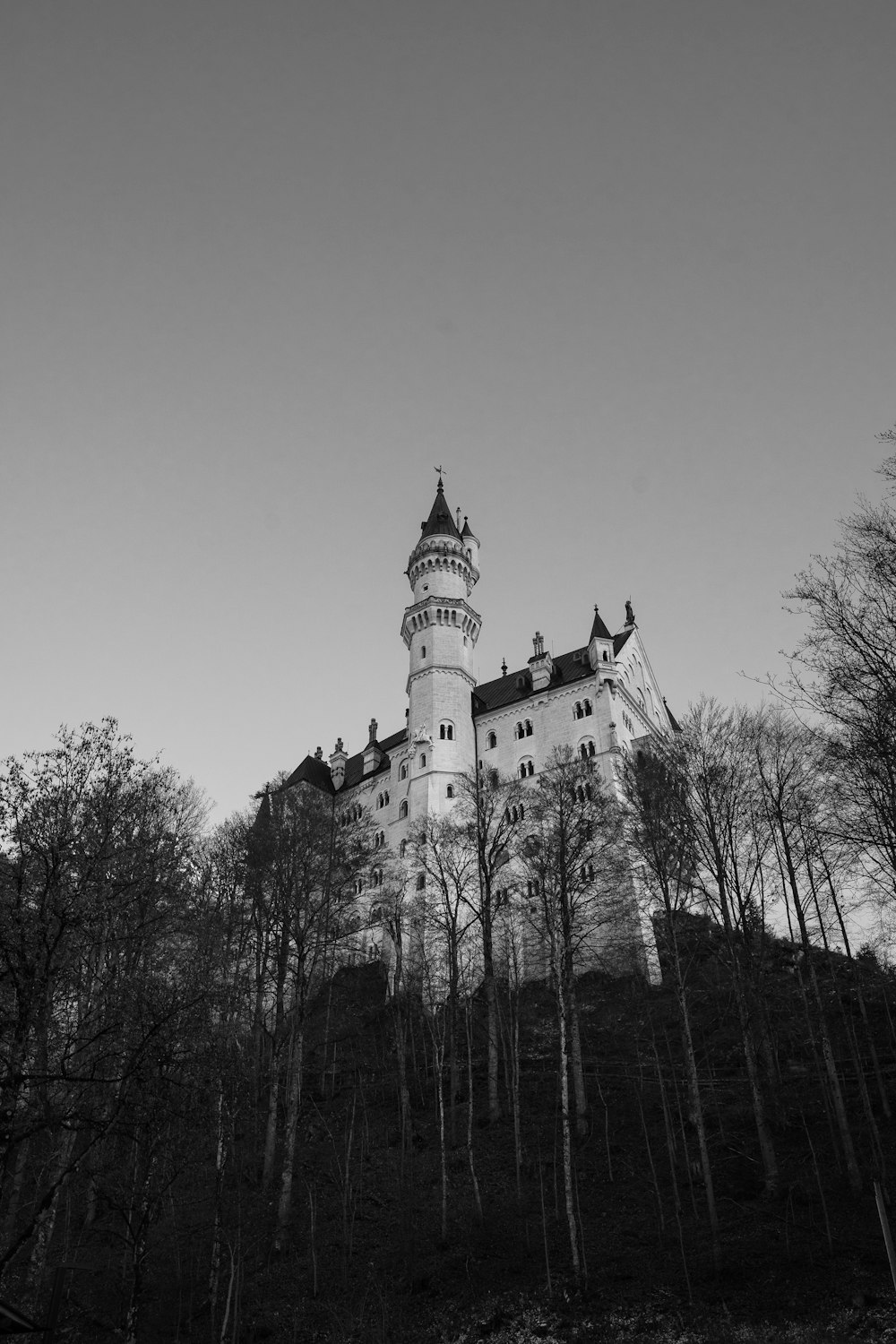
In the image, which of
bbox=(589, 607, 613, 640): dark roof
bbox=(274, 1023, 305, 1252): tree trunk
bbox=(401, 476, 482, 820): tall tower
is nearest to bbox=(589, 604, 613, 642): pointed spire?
bbox=(589, 607, 613, 640): dark roof

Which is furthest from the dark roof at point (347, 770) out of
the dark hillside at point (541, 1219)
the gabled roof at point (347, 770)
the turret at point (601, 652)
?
A: the dark hillside at point (541, 1219)

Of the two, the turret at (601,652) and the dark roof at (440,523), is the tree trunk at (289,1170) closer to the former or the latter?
the turret at (601,652)

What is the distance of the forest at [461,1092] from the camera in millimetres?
16500

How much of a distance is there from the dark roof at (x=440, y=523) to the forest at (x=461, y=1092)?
4051cm

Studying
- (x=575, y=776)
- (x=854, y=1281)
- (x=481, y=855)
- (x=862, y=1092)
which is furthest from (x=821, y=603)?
(x=481, y=855)

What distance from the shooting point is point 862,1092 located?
2369 cm

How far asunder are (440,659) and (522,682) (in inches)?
249

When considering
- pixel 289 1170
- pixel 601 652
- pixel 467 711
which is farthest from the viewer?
pixel 467 711

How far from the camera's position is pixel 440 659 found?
67.4 meters

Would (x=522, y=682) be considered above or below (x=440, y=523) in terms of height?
below

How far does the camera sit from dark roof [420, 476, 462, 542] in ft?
252

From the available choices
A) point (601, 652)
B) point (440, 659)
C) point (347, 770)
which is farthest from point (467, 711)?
point (347, 770)

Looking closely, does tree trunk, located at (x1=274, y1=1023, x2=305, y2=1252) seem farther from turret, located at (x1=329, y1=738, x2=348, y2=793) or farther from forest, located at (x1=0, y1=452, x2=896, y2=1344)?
turret, located at (x1=329, y1=738, x2=348, y2=793)

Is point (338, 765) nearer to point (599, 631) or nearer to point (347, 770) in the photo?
point (347, 770)
